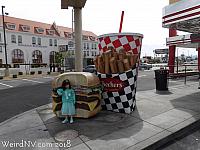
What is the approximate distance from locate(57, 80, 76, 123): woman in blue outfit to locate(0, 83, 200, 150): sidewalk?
1.08ft

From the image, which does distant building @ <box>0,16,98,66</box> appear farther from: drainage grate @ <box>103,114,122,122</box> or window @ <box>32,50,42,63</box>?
drainage grate @ <box>103,114,122,122</box>

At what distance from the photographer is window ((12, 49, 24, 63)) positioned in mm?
38438

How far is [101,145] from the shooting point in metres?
3.38

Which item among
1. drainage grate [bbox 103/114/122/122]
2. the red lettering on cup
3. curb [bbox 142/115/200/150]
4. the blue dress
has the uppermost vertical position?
the red lettering on cup

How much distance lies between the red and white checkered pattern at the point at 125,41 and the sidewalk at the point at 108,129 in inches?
78.9

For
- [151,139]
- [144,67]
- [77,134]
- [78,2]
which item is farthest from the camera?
[144,67]

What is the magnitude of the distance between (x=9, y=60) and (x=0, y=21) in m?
8.87

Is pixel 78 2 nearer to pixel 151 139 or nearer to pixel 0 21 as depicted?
pixel 151 139

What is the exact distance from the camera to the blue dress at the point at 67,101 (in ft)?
14.8

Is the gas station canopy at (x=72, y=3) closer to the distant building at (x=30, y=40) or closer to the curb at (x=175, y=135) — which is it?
the curb at (x=175, y=135)

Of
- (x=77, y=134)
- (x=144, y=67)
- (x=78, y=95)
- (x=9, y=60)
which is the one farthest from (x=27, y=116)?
(x=9, y=60)

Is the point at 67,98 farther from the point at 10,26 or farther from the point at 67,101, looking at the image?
the point at 10,26

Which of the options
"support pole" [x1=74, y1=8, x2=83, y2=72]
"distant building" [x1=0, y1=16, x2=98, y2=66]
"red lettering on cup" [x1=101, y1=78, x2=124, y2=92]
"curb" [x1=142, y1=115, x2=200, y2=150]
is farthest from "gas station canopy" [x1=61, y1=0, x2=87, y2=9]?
"distant building" [x1=0, y1=16, x2=98, y2=66]

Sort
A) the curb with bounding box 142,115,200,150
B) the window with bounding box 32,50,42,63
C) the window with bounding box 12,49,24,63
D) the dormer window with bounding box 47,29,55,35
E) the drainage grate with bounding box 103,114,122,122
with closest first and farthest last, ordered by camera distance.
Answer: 1. the curb with bounding box 142,115,200,150
2. the drainage grate with bounding box 103,114,122,122
3. the window with bounding box 12,49,24,63
4. the window with bounding box 32,50,42,63
5. the dormer window with bounding box 47,29,55,35
